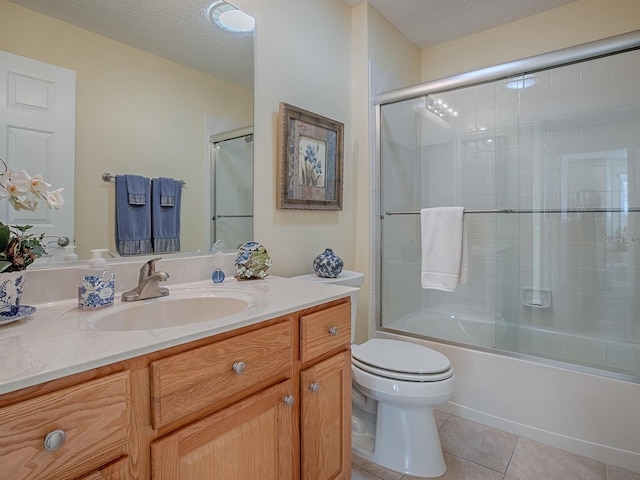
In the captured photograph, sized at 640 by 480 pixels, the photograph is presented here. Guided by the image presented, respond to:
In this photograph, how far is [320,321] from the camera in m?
1.13

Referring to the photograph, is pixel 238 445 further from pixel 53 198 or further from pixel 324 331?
pixel 53 198

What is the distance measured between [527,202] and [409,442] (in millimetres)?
1585

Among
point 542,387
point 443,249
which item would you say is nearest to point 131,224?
point 443,249

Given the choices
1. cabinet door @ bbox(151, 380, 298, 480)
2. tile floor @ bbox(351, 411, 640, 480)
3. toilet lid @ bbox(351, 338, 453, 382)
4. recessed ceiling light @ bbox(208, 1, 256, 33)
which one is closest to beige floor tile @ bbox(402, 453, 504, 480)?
tile floor @ bbox(351, 411, 640, 480)

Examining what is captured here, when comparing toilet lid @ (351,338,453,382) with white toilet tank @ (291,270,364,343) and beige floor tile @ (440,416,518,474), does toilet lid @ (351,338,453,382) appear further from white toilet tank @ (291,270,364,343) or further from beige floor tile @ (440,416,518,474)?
beige floor tile @ (440,416,518,474)

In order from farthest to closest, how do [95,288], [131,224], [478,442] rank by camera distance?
1. [478,442]
2. [131,224]
3. [95,288]

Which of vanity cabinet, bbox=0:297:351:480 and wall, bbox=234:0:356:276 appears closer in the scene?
vanity cabinet, bbox=0:297:351:480

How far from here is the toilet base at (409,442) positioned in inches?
58.9

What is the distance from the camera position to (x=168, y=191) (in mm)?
1314

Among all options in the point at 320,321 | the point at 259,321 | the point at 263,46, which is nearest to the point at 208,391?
the point at 259,321

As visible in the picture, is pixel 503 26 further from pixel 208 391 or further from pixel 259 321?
pixel 208 391

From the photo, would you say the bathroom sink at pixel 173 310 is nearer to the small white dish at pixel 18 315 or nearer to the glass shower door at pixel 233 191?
the small white dish at pixel 18 315

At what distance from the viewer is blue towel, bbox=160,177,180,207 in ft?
4.25

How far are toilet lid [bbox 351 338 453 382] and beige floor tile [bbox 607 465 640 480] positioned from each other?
80 cm
